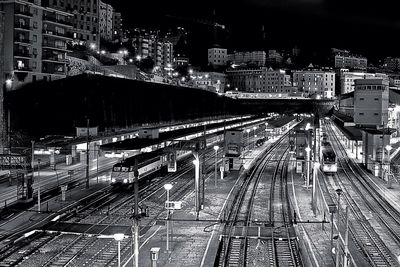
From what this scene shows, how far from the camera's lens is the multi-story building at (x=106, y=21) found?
346 ft

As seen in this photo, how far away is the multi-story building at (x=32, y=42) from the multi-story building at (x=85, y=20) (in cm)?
3349

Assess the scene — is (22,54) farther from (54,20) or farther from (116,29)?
(116,29)

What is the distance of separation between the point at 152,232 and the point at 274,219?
20.8 feet

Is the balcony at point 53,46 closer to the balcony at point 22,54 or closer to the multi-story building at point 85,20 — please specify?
the balcony at point 22,54

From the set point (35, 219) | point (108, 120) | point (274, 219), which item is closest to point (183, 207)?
point (274, 219)

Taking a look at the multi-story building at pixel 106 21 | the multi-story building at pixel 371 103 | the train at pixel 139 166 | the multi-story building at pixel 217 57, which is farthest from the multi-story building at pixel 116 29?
the train at pixel 139 166

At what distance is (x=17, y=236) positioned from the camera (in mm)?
19406

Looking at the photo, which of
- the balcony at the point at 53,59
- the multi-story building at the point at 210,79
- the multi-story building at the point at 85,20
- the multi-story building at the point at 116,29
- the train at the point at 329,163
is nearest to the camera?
the train at the point at 329,163

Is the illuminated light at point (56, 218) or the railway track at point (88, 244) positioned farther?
the illuminated light at point (56, 218)

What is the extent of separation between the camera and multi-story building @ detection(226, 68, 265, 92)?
15375 centimetres

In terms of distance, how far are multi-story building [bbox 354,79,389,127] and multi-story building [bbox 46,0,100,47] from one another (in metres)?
53.6

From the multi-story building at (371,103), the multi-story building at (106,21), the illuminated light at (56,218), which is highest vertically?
the multi-story building at (106,21)

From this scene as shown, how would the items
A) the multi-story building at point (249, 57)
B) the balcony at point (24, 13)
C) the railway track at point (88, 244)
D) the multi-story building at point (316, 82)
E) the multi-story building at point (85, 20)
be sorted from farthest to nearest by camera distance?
the multi-story building at point (249, 57)
the multi-story building at point (316, 82)
the multi-story building at point (85, 20)
the balcony at point (24, 13)
the railway track at point (88, 244)

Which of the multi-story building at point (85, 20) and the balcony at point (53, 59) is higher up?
the multi-story building at point (85, 20)
